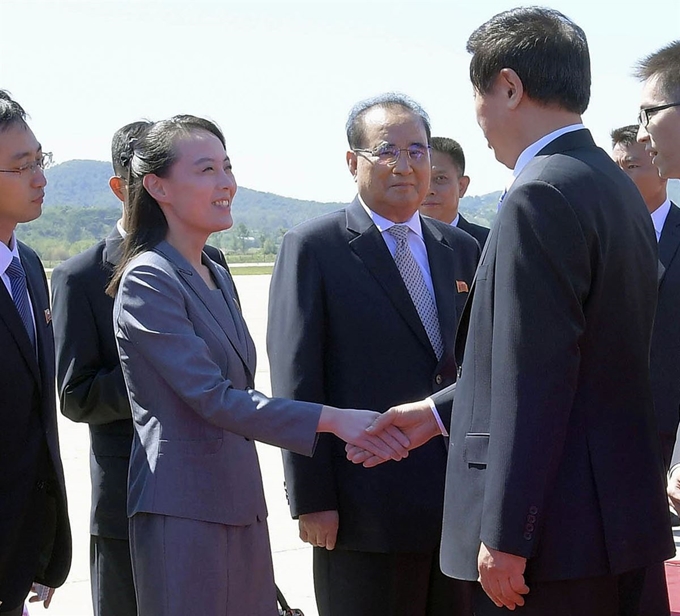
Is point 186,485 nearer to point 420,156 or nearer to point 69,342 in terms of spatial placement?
point 69,342

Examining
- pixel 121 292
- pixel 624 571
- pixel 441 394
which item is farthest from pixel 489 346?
pixel 121 292

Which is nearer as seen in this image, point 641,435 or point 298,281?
point 641,435

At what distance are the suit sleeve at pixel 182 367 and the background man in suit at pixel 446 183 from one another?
3126 millimetres

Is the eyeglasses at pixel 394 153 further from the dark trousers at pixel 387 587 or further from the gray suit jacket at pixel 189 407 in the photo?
A: the dark trousers at pixel 387 587

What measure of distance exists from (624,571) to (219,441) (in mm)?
1128

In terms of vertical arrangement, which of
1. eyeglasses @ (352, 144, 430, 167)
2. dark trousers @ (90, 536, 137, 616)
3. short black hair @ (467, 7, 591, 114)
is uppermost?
→ short black hair @ (467, 7, 591, 114)

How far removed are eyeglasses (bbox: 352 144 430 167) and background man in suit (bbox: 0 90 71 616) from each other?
1224mm

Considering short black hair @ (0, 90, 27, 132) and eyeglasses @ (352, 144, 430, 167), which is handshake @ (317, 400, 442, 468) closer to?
eyeglasses @ (352, 144, 430, 167)

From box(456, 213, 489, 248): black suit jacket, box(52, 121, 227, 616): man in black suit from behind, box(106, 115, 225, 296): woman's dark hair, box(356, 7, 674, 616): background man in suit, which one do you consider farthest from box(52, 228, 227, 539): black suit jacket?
box(456, 213, 489, 248): black suit jacket

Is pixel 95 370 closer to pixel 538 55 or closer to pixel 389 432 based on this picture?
pixel 389 432

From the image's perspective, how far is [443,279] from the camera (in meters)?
3.63

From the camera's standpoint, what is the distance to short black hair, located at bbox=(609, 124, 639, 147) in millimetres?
5930

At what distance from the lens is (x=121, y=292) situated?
288 cm

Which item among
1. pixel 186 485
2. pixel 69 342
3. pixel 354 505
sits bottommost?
pixel 354 505
